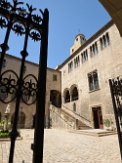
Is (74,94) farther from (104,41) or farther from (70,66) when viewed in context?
(104,41)

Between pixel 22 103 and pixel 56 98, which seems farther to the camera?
pixel 56 98

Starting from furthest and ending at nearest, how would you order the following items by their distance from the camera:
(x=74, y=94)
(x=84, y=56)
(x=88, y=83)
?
1. (x=74, y=94)
2. (x=84, y=56)
3. (x=88, y=83)

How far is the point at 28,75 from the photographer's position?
1.86 meters

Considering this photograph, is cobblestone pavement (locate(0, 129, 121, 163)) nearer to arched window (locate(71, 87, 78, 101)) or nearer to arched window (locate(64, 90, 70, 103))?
arched window (locate(71, 87, 78, 101))

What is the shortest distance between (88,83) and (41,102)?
55.7ft

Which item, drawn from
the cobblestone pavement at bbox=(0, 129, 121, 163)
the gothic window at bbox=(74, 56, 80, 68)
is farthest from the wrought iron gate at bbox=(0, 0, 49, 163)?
the gothic window at bbox=(74, 56, 80, 68)

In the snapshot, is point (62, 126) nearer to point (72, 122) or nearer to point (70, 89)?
point (72, 122)

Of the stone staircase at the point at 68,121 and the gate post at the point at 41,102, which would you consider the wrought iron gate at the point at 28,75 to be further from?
the stone staircase at the point at 68,121

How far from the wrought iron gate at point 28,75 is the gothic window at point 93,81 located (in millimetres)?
15570

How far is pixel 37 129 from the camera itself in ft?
5.32

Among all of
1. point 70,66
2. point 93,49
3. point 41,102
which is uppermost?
point 93,49

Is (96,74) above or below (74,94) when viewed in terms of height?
above

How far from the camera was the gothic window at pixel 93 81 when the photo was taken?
676 inches

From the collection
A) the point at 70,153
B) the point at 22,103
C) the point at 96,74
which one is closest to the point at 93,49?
the point at 96,74
